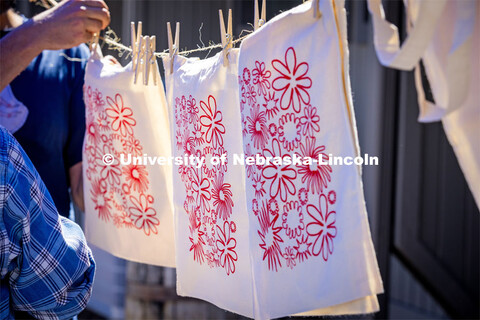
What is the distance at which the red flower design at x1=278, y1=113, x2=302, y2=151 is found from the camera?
1.17 metres

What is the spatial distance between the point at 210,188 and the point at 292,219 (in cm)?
27

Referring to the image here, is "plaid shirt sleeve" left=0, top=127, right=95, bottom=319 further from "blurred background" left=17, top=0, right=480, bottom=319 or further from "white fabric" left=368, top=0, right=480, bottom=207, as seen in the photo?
"blurred background" left=17, top=0, right=480, bottom=319

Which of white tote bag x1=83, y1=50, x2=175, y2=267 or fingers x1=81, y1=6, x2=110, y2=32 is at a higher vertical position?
fingers x1=81, y1=6, x2=110, y2=32

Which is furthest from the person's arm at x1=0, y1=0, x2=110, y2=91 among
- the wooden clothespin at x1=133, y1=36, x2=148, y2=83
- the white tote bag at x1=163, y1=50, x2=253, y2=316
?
the white tote bag at x1=163, y1=50, x2=253, y2=316

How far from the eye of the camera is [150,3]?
3795mm

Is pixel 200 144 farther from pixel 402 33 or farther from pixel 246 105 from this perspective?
pixel 402 33

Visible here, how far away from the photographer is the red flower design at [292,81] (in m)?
1.15

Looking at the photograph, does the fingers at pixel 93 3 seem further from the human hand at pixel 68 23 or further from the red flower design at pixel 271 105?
the red flower design at pixel 271 105

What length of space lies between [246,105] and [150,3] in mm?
2745

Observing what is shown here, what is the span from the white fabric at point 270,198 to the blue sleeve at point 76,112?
21.4 inches

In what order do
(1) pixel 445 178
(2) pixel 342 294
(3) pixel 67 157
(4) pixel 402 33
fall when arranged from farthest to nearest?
(1) pixel 445 178 < (4) pixel 402 33 < (3) pixel 67 157 < (2) pixel 342 294

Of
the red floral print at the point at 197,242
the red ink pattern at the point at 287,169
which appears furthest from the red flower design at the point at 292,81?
the red floral print at the point at 197,242

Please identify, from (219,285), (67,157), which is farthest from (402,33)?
(219,285)

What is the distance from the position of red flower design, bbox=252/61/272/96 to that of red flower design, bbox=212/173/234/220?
238 mm
